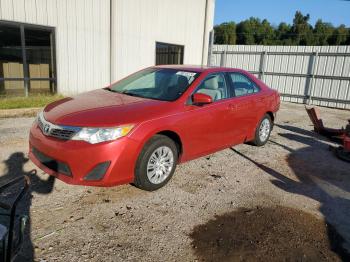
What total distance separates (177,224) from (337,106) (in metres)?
12.8

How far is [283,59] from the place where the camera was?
48.9 feet

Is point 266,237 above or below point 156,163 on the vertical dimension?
below

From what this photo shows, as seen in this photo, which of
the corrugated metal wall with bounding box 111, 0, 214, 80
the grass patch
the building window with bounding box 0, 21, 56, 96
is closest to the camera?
the grass patch

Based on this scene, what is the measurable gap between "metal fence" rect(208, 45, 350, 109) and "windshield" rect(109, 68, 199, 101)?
10991mm

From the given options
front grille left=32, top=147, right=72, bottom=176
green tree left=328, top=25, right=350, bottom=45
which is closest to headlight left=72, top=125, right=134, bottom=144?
front grille left=32, top=147, right=72, bottom=176

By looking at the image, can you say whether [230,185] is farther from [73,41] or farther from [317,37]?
[317,37]

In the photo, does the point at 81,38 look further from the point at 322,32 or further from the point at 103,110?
the point at 322,32

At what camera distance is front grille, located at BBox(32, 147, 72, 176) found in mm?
3502

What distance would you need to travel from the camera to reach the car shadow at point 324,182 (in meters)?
3.42

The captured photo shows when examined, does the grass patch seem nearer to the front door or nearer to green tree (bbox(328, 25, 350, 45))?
the front door

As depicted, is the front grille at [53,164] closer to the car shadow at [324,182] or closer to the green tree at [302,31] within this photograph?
the car shadow at [324,182]

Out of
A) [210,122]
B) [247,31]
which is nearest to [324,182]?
[210,122]

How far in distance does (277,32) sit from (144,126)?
187ft

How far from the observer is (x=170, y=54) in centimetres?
1446
